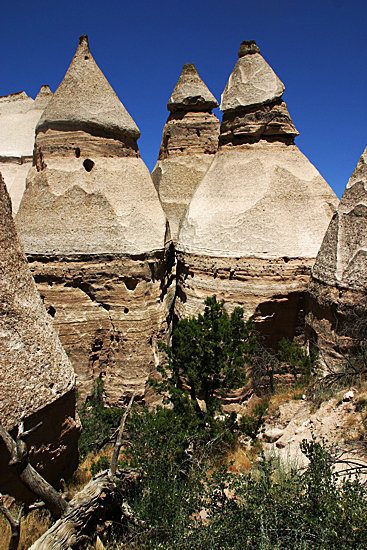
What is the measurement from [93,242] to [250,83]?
600cm

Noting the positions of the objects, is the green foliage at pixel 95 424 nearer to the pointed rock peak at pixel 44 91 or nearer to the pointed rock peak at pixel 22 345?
the pointed rock peak at pixel 22 345

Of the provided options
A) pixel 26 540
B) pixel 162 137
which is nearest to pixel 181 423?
pixel 26 540

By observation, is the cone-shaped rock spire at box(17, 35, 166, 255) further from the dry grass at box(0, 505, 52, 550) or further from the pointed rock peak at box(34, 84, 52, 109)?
the dry grass at box(0, 505, 52, 550)

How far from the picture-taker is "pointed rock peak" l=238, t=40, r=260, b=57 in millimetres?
11023

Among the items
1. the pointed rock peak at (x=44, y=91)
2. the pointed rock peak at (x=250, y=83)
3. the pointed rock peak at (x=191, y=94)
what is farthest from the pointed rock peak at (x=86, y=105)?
the pointed rock peak at (x=191, y=94)

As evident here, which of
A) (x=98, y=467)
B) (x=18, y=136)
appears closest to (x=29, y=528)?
(x=98, y=467)

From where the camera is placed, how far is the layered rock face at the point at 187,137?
14953 millimetres

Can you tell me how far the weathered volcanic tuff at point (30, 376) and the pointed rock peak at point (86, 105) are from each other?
484 cm

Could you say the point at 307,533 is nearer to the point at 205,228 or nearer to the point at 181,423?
the point at 181,423

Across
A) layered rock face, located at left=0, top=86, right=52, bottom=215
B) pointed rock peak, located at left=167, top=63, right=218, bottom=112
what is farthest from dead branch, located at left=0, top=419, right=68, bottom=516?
pointed rock peak, located at left=167, top=63, right=218, bottom=112

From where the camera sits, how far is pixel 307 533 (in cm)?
392

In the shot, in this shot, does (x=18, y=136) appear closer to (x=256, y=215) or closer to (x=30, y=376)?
(x=256, y=215)

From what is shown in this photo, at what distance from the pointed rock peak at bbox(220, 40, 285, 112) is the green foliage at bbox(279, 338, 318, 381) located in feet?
20.1

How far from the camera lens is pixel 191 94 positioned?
15.2 m
